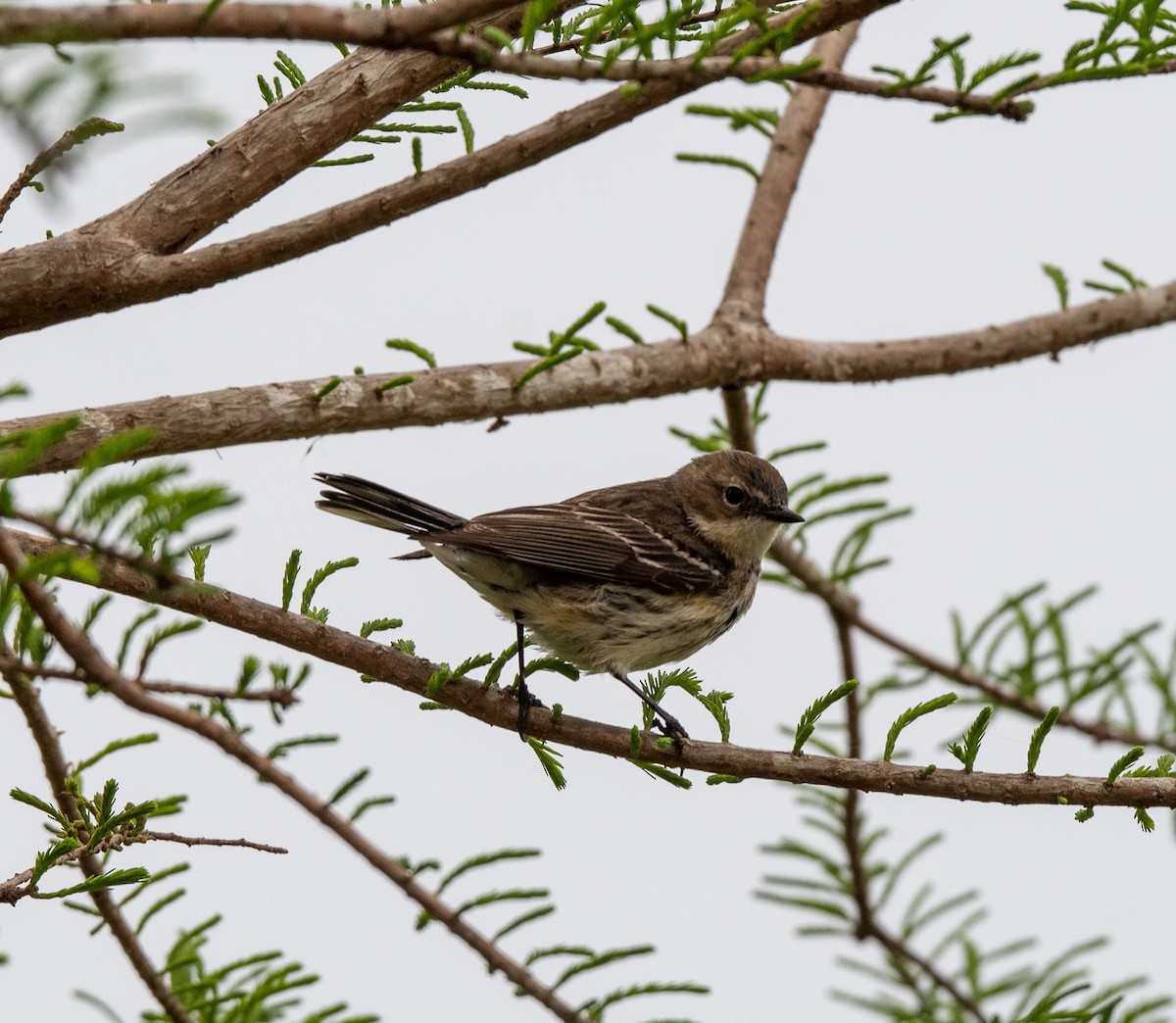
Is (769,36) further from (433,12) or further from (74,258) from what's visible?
(74,258)

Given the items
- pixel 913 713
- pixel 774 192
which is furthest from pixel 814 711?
pixel 774 192

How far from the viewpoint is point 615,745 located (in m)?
4.95

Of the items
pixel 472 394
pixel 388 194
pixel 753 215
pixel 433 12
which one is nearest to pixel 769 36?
pixel 433 12

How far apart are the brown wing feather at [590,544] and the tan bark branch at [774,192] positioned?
0.75m

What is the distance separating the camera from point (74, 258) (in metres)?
4.50

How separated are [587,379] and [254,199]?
4.78ft

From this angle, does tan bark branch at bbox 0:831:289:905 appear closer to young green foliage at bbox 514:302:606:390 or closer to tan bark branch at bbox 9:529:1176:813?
tan bark branch at bbox 9:529:1176:813

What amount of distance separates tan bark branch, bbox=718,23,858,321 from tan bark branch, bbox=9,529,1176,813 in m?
2.17

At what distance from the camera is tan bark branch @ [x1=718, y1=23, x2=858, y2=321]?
655 cm

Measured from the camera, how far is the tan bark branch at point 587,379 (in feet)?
15.0

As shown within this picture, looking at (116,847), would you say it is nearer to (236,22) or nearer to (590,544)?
(236,22)

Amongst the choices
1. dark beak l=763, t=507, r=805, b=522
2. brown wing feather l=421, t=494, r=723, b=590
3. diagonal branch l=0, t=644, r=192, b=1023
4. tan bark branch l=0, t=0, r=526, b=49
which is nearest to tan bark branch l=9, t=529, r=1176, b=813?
diagonal branch l=0, t=644, r=192, b=1023

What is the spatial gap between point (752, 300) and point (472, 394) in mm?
1884

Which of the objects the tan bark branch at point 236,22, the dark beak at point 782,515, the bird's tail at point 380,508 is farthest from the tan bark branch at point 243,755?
the dark beak at point 782,515
